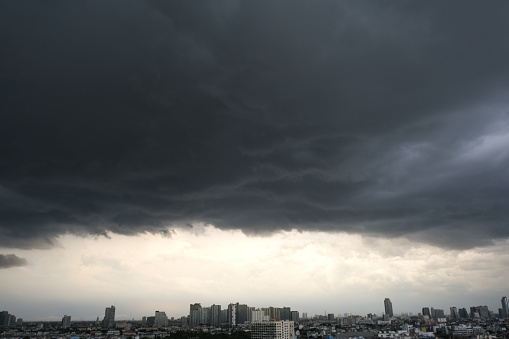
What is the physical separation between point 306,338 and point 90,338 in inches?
3821

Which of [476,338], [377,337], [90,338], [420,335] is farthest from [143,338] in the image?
[476,338]

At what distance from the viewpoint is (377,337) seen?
138250mm

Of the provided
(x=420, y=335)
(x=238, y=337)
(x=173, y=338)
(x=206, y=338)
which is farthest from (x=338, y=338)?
(x=173, y=338)

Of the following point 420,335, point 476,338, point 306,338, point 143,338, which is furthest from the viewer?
point 143,338

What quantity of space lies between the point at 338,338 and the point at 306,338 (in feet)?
44.5

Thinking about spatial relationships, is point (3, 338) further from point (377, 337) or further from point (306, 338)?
point (377, 337)

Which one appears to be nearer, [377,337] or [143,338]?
[377,337]

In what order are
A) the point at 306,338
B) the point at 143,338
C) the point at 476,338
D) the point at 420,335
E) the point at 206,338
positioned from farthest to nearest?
1. the point at 143,338
2. the point at 306,338
3. the point at 420,335
4. the point at 206,338
5. the point at 476,338

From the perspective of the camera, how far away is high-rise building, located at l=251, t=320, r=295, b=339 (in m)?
121

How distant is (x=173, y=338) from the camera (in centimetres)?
13975

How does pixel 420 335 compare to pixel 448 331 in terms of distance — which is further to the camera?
pixel 448 331

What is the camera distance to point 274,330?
12131cm

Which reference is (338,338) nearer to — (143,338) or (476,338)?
(476,338)

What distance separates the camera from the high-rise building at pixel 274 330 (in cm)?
12069
